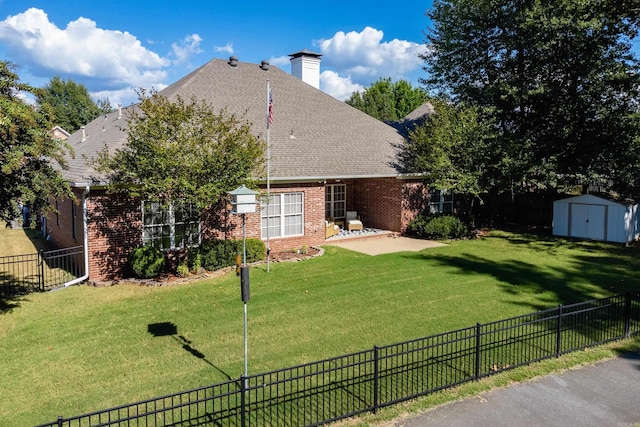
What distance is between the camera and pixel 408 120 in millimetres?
28016

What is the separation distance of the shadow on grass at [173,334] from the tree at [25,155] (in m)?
3.77

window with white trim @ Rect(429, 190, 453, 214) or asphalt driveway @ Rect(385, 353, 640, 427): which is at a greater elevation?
window with white trim @ Rect(429, 190, 453, 214)

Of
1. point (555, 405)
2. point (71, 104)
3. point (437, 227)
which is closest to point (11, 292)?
point (555, 405)

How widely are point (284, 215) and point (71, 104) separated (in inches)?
2726

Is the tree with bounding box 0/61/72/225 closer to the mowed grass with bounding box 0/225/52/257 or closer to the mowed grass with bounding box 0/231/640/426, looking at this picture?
the mowed grass with bounding box 0/231/640/426

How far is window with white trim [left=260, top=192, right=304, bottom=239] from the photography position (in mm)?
18078

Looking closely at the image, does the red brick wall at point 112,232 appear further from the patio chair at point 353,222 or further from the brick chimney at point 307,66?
the brick chimney at point 307,66

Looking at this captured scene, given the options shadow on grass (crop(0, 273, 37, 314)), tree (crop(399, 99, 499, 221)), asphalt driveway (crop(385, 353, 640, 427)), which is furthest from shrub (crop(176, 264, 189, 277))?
tree (crop(399, 99, 499, 221))

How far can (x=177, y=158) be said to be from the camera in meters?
13.0

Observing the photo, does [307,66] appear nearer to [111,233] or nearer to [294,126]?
[294,126]

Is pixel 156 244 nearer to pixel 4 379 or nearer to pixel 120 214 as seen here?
pixel 120 214

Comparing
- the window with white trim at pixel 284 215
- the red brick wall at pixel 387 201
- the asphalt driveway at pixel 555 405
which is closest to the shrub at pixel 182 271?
the window with white trim at pixel 284 215

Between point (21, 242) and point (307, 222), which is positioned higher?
point (307, 222)

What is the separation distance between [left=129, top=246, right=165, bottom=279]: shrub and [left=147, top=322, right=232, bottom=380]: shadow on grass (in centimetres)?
369
